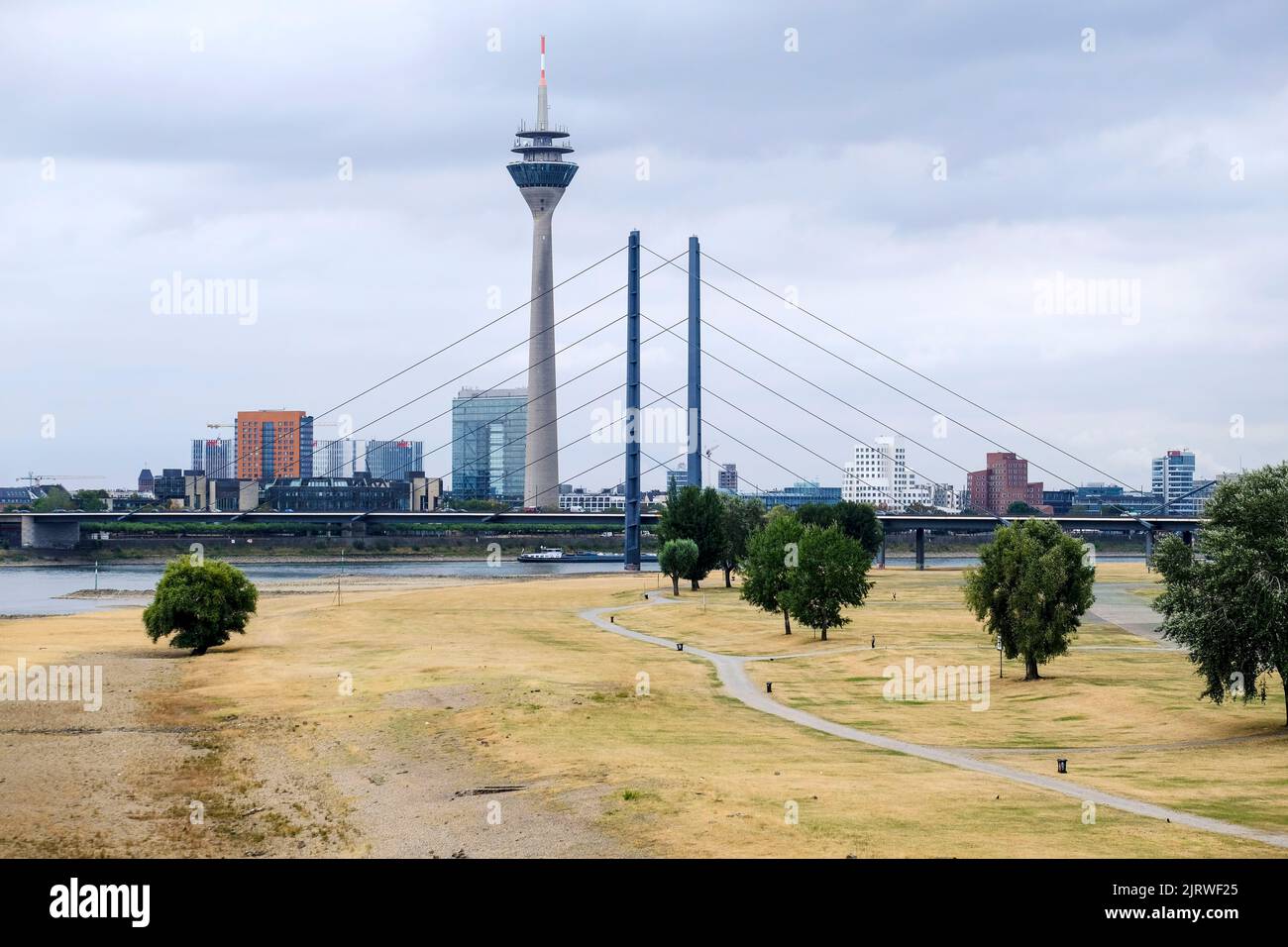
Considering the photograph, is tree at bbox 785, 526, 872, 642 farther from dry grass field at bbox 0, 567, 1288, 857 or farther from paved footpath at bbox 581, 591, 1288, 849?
paved footpath at bbox 581, 591, 1288, 849

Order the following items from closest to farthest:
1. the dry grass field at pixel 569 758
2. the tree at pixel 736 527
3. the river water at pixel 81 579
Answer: the dry grass field at pixel 569 758 → the river water at pixel 81 579 → the tree at pixel 736 527

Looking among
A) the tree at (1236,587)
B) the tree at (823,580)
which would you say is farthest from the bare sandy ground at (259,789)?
the tree at (823,580)

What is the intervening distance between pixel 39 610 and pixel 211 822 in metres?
92.0

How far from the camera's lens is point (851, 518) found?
166750 mm

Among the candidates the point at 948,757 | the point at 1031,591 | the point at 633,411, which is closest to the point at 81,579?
the point at 633,411

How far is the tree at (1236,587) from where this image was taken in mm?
48062

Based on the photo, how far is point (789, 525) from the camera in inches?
3691

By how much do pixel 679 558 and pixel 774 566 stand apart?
126 ft

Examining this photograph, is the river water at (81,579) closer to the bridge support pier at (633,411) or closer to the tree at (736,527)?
the bridge support pier at (633,411)

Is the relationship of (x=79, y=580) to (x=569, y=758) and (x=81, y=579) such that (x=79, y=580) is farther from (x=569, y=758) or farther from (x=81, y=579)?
(x=569, y=758)

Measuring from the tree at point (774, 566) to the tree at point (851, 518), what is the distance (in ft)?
213

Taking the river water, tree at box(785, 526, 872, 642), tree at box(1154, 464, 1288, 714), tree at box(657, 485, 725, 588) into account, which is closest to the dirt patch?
tree at box(1154, 464, 1288, 714)

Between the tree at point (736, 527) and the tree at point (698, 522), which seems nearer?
the tree at point (698, 522)
